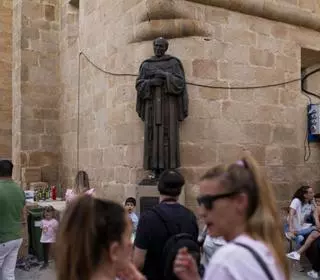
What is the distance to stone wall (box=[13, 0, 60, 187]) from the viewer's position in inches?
412

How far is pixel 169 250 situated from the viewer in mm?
2756

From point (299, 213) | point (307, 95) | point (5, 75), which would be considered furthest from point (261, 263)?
point (5, 75)

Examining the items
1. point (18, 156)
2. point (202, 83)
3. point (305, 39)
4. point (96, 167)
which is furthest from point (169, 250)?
point (18, 156)

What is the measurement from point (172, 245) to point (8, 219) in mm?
2587

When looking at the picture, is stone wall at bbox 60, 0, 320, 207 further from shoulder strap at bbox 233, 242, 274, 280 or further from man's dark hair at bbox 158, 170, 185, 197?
shoulder strap at bbox 233, 242, 274, 280

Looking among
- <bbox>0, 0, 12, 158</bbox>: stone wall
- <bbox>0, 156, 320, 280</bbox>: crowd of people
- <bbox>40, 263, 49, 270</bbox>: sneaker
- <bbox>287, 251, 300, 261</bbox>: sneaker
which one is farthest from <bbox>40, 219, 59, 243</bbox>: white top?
<bbox>0, 0, 12, 158</bbox>: stone wall

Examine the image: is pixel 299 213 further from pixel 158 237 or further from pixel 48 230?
pixel 158 237

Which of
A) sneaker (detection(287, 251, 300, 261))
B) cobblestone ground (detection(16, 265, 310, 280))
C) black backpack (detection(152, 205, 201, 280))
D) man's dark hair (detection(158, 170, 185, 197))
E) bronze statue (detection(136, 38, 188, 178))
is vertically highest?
bronze statue (detection(136, 38, 188, 178))

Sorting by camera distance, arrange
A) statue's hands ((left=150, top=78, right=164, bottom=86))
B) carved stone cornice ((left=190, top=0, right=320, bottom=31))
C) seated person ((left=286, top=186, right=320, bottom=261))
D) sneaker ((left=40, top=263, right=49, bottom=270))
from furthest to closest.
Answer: carved stone cornice ((left=190, top=0, right=320, bottom=31)) → sneaker ((left=40, top=263, right=49, bottom=270)) → statue's hands ((left=150, top=78, right=164, bottom=86)) → seated person ((left=286, top=186, right=320, bottom=261))

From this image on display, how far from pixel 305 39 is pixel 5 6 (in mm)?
8866

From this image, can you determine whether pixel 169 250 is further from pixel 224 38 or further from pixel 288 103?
pixel 288 103

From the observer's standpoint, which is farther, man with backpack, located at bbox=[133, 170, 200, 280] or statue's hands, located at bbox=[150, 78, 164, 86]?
statue's hands, located at bbox=[150, 78, 164, 86]

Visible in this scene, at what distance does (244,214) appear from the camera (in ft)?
5.41

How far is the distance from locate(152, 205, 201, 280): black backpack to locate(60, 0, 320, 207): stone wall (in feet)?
12.7
